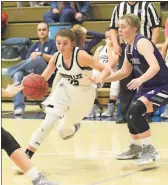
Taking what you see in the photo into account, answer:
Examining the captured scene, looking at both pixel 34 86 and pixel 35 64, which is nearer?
pixel 34 86

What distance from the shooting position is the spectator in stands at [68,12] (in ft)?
35.6

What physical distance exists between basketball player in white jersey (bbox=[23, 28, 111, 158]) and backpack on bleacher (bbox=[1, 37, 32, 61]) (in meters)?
4.88

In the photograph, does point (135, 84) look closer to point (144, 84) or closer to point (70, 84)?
point (144, 84)

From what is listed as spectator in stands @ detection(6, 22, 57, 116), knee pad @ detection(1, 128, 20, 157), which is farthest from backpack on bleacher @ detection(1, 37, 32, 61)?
knee pad @ detection(1, 128, 20, 157)

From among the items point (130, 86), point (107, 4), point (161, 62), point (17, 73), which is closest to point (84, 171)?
point (130, 86)

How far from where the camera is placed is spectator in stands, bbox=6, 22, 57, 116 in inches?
349

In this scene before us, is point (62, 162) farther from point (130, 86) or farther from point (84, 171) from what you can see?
point (130, 86)

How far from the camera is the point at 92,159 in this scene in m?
5.50

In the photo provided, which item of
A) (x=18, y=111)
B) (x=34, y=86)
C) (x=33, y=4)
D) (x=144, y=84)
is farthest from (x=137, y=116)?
(x=33, y=4)

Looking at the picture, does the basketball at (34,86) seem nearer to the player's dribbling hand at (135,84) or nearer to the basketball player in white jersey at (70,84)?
the basketball player in white jersey at (70,84)

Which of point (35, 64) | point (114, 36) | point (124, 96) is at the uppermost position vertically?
point (114, 36)

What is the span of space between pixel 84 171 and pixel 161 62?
4.54ft

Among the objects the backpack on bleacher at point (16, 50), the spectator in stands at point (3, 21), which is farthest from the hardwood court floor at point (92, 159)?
the spectator in stands at point (3, 21)

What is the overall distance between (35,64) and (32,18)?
142 inches
